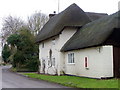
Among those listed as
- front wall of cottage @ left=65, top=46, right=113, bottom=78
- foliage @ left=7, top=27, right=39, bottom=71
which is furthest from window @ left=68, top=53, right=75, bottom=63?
foliage @ left=7, top=27, right=39, bottom=71

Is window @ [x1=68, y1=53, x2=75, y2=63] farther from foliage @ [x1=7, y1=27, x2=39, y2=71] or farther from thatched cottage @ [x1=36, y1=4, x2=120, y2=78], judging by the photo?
foliage @ [x1=7, y1=27, x2=39, y2=71]

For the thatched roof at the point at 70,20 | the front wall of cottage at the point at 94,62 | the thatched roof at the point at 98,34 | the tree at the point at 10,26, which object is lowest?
the front wall of cottage at the point at 94,62

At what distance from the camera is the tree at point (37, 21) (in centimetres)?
6238

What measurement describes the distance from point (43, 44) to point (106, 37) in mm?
18524

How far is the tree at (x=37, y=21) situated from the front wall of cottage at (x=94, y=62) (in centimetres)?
3624

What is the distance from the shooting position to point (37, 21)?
210 feet

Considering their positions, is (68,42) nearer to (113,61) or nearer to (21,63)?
(113,61)

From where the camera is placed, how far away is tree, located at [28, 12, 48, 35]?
62.4 metres

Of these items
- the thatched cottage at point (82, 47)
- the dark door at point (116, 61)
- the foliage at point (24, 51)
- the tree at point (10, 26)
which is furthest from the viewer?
the tree at point (10, 26)

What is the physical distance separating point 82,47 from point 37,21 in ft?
135

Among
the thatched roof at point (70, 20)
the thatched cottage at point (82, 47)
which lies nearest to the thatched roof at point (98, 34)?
the thatched cottage at point (82, 47)

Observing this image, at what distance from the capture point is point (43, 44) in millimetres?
38469

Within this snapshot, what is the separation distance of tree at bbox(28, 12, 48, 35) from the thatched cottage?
2324cm

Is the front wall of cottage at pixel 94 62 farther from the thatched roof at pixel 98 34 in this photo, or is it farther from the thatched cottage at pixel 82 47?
the thatched roof at pixel 98 34
